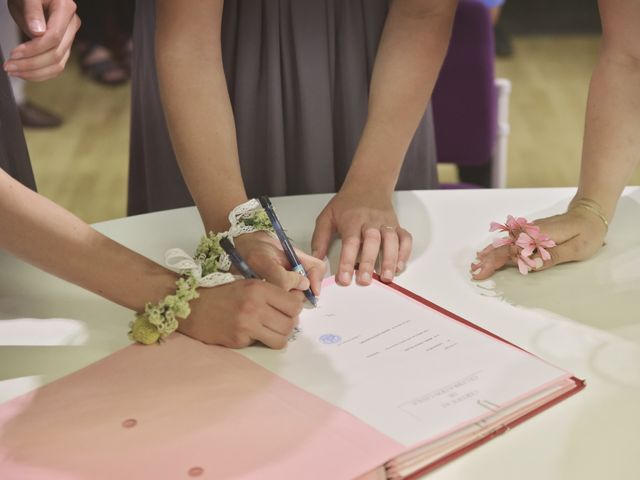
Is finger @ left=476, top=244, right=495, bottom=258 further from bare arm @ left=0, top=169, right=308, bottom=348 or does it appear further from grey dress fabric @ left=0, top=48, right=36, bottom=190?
grey dress fabric @ left=0, top=48, right=36, bottom=190

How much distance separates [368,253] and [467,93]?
40.8 inches

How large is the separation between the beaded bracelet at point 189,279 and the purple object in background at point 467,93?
106 centimetres

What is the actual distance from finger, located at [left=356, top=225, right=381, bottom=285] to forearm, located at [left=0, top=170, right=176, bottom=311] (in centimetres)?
26

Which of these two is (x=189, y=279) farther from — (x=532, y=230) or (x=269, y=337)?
(x=532, y=230)

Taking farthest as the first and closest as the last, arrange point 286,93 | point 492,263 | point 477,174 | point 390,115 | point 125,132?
point 125,132 → point 477,174 → point 286,93 → point 390,115 → point 492,263

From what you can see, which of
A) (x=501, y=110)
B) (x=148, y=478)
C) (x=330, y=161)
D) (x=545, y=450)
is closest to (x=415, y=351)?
(x=545, y=450)

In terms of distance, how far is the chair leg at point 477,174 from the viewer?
257 cm

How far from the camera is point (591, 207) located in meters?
1.27

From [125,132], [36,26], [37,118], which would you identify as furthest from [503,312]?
[37,118]

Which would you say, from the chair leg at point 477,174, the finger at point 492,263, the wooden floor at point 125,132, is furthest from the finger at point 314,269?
A: the wooden floor at point 125,132

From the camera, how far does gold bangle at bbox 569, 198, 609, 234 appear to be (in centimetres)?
125

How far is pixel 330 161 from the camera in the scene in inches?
63.2

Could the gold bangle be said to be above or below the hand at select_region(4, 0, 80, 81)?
below

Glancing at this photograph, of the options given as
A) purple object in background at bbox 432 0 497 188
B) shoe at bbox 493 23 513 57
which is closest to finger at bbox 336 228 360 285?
purple object in background at bbox 432 0 497 188
